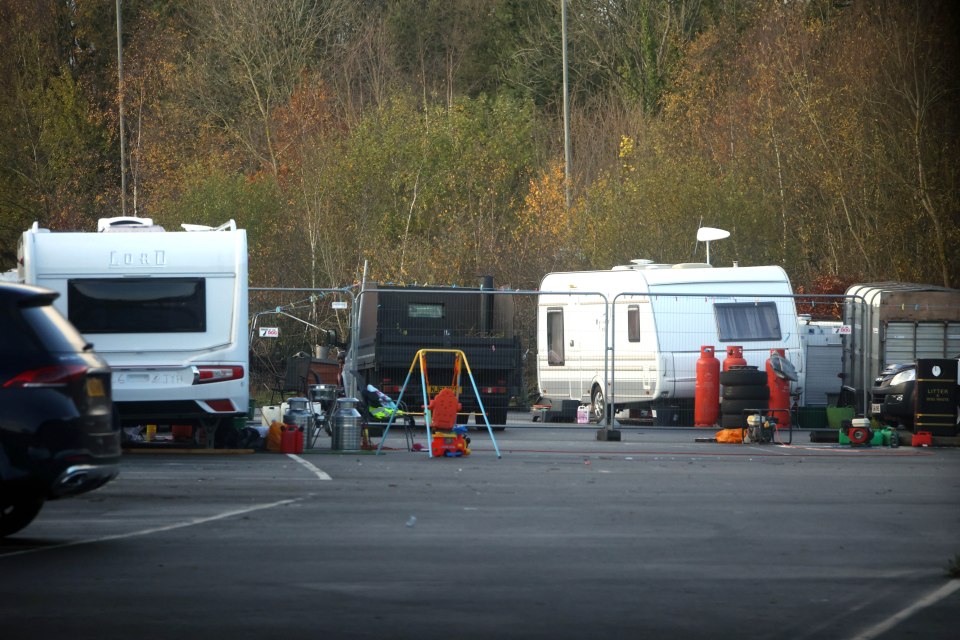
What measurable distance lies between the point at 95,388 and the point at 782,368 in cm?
1669

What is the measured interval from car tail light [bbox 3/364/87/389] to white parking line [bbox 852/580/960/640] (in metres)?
5.57

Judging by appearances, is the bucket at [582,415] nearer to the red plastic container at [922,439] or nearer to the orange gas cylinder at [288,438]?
the red plastic container at [922,439]

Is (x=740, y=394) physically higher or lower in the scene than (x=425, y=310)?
lower

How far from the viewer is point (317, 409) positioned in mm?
21219

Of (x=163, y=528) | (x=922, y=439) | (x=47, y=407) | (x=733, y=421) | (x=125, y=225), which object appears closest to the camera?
(x=47, y=407)

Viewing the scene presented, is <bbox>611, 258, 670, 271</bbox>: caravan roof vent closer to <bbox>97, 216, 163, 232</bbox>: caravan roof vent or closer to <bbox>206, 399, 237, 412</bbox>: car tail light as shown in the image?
<bbox>97, 216, 163, 232</bbox>: caravan roof vent

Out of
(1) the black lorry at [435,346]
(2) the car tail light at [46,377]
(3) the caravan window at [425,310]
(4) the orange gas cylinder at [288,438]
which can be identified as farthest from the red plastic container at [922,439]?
(2) the car tail light at [46,377]

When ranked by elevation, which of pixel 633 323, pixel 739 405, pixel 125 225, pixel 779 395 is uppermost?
pixel 125 225

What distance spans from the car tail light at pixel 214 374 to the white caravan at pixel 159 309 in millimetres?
13

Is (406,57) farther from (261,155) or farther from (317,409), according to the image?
(317,409)

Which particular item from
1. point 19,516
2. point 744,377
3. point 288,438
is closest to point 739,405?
point 744,377

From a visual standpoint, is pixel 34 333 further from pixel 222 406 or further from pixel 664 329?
pixel 664 329

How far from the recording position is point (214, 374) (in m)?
18.8

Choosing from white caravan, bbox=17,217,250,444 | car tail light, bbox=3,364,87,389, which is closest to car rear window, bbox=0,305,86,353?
car tail light, bbox=3,364,87,389
